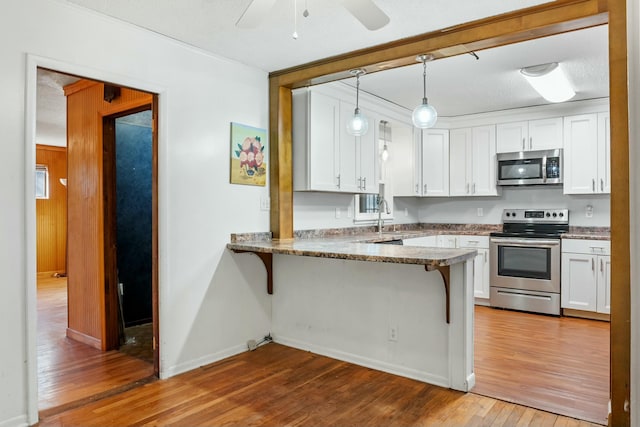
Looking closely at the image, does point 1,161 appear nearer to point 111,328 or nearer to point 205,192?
point 205,192

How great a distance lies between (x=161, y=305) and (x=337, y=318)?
4.27 feet

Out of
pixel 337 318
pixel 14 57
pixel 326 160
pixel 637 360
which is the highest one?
pixel 14 57

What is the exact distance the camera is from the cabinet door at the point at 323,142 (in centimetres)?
379

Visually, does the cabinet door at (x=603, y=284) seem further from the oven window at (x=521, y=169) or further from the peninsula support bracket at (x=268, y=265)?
the peninsula support bracket at (x=268, y=265)

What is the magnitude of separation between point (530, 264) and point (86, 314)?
4497 millimetres

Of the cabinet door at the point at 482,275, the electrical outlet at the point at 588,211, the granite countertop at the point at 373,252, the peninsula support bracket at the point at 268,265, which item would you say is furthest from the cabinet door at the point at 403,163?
the granite countertop at the point at 373,252

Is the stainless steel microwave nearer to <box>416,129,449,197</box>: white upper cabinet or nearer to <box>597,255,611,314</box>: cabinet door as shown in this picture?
<box>416,129,449,197</box>: white upper cabinet

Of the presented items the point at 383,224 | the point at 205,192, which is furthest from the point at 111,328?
the point at 383,224

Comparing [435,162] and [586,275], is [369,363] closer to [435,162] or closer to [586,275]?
[586,275]

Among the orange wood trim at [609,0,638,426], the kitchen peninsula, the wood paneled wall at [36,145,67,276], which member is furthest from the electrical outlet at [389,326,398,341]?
the wood paneled wall at [36,145,67,276]

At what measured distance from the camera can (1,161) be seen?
2240mm

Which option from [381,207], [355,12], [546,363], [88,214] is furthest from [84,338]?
[546,363]

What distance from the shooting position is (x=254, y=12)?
193cm

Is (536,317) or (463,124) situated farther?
(463,124)
